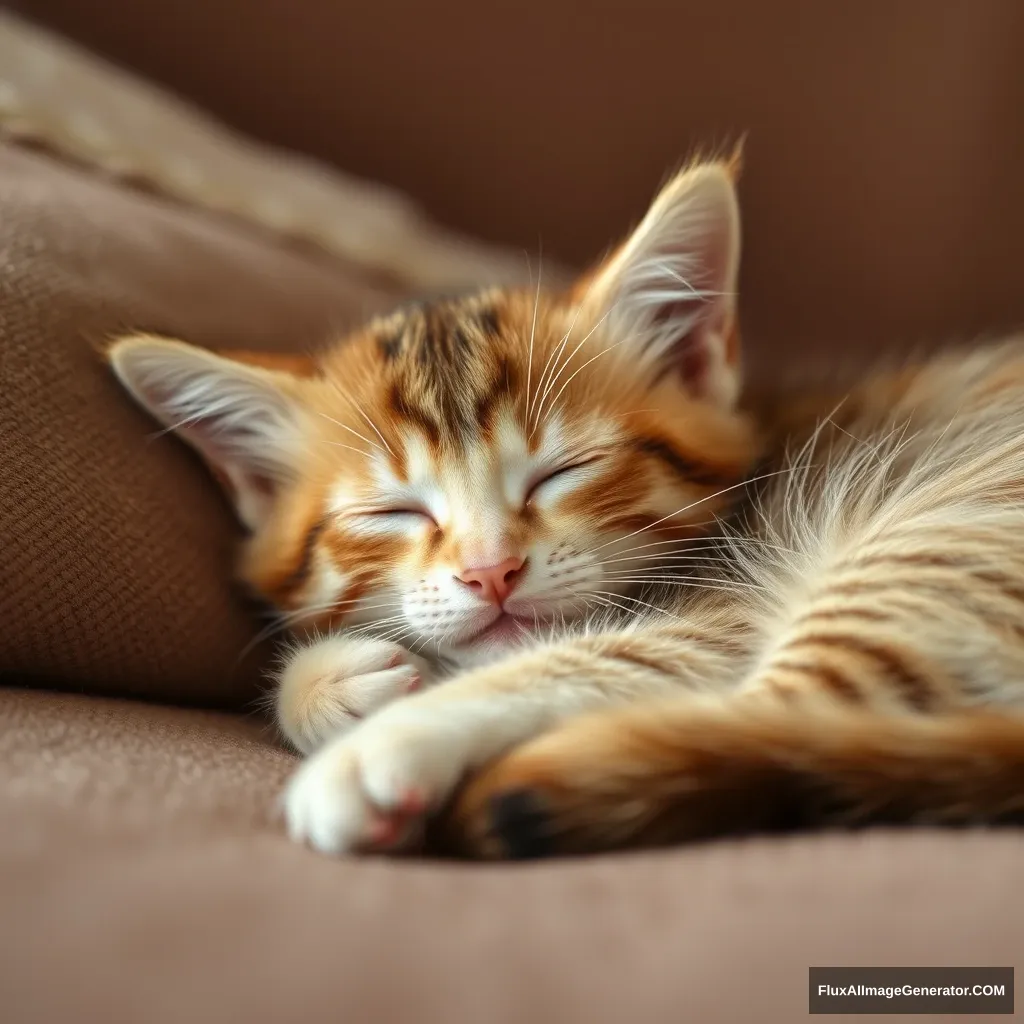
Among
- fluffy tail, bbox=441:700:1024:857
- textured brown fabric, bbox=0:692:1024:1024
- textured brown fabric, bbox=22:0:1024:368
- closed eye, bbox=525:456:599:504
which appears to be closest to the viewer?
textured brown fabric, bbox=0:692:1024:1024

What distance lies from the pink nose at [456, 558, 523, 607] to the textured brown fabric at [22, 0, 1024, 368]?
47.5 inches

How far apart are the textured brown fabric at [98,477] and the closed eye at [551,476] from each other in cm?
33

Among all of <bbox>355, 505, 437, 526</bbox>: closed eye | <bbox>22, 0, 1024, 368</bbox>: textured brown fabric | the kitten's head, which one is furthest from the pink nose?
<bbox>22, 0, 1024, 368</bbox>: textured brown fabric

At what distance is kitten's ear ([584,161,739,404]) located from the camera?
0.91m

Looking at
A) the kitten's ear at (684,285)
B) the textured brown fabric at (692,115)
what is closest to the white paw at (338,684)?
the kitten's ear at (684,285)

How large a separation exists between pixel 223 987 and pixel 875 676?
434 mm

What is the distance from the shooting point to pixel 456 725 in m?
0.63

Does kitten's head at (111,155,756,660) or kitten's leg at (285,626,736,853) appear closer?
kitten's leg at (285,626,736,853)

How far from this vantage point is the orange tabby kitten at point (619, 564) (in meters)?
0.55

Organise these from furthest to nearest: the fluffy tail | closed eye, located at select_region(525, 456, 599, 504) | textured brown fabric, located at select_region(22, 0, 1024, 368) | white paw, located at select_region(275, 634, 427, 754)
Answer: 1. textured brown fabric, located at select_region(22, 0, 1024, 368)
2. closed eye, located at select_region(525, 456, 599, 504)
3. white paw, located at select_region(275, 634, 427, 754)
4. the fluffy tail

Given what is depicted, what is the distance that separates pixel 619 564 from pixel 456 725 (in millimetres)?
283

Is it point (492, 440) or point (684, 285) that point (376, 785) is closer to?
point (492, 440)

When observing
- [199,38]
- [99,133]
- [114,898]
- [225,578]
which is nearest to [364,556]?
[225,578]

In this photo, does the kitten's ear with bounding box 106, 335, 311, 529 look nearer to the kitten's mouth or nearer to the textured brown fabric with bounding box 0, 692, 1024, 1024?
the kitten's mouth
